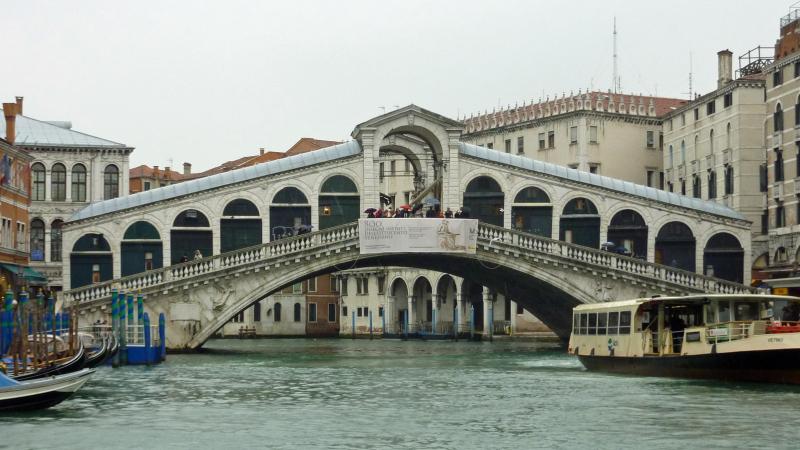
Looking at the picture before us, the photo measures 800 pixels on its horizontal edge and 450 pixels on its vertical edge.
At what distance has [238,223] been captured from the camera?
50.4 metres

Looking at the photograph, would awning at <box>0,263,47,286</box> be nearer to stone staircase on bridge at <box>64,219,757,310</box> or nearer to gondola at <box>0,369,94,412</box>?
stone staircase on bridge at <box>64,219,757,310</box>

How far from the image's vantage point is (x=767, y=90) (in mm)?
50250

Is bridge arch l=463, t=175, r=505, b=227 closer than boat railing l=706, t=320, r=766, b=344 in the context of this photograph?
No

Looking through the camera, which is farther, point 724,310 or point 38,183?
point 38,183

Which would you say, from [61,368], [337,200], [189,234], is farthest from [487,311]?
[61,368]

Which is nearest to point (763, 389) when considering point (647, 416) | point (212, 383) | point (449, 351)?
point (647, 416)

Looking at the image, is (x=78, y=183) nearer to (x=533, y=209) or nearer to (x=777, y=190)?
(x=533, y=209)

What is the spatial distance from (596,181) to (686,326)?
18125mm

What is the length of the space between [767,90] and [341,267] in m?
16.2

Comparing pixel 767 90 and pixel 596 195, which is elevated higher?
pixel 767 90

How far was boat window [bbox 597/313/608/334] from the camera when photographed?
124ft

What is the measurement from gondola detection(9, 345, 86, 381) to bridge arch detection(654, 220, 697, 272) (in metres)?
26.2

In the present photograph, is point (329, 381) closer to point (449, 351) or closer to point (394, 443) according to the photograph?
point (394, 443)

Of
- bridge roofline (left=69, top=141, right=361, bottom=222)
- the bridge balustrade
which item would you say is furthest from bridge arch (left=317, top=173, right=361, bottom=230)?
the bridge balustrade
